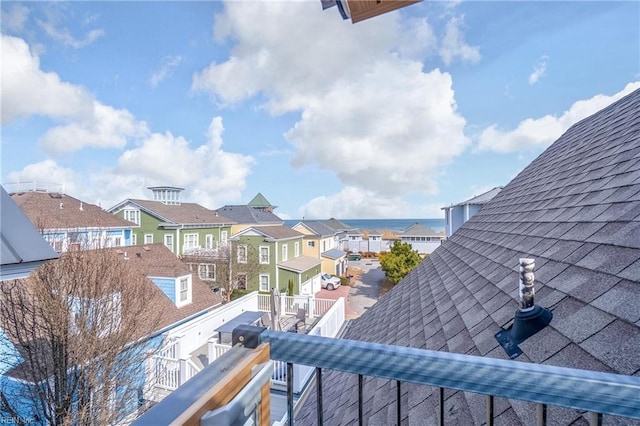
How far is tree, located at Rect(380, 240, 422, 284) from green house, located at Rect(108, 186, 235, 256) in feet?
36.4

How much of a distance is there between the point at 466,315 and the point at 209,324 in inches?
422

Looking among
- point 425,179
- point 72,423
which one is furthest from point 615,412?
point 425,179

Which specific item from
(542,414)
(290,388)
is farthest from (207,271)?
(542,414)

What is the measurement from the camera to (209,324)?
11.1 m

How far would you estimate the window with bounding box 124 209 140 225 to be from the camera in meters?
20.8

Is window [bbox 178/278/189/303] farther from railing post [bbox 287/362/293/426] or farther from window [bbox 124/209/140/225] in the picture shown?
window [bbox 124/209/140/225]

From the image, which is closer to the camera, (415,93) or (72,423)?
(72,423)

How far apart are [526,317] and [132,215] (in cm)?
2408

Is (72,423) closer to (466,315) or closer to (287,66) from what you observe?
(466,315)

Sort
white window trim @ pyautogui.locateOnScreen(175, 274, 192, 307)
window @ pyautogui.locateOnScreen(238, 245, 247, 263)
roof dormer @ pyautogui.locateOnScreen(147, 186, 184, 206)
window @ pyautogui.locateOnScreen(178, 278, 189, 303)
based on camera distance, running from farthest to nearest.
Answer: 1. roof dormer @ pyautogui.locateOnScreen(147, 186, 184, 206)
2. window @ pyautogui.locateOnScreen(238, 245, 247, 263)
3. window @ pyautogui.locateOnScreen(178, 278, 189, 303)
4. white window trim @ pyautogui.locateOnScreen(175, 274, 192, 307)

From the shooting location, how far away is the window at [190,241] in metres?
20.9

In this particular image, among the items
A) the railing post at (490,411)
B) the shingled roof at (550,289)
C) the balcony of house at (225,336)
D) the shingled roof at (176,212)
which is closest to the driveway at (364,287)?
the balcony of house at (225,336)

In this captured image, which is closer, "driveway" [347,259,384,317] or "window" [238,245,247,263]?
"driveway" [347,259,384,317]

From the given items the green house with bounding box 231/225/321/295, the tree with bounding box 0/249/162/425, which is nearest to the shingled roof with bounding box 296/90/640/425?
the tree with bounding box 0/249/162/425
